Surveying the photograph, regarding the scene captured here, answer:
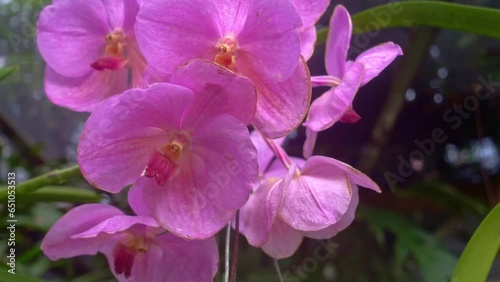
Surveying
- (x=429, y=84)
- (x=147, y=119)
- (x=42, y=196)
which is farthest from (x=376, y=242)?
(x=147, y=119)

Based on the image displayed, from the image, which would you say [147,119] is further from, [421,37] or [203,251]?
[421,37]

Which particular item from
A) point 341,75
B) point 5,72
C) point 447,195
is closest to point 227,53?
point 341,75

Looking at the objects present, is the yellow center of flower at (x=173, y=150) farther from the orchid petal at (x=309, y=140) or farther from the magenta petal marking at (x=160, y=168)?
the orchid petal at (x=309, y=140)

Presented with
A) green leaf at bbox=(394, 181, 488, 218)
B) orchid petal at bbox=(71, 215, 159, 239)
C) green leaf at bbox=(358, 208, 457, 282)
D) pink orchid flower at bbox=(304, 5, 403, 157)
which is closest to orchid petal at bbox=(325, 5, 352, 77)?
pink orchid flower at bbox=(304, 5, 403, 157)

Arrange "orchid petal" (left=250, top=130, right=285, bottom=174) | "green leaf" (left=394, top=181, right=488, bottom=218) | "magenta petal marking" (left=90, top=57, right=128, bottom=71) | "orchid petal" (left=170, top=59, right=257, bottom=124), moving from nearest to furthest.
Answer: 1. "orchid petal" (left=170, top=59, right=257, bottom=124)
2. "magenta petal marking" (left=90, top=57, right=128, bottom=71)
3. "orchid petal" (left=250, top=130, right=285, bottom=174)
4. "green leaf" (left=394, top=181, right=488, bottom=218)

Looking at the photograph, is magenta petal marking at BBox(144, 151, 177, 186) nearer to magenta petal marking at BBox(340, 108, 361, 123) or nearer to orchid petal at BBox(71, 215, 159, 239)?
orchid petal at BBox(71, 215, 159, 239)

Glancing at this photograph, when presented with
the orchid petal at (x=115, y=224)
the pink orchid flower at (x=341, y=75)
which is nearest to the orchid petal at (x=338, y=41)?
the pink orchid flower at (x=341, y=75)
